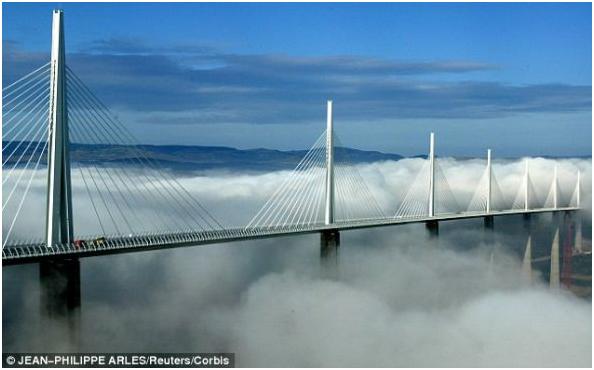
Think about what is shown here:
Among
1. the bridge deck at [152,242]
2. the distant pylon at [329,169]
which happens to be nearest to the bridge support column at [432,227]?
the bridge deck at [152,242]

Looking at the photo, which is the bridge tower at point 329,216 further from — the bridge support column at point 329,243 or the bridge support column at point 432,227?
the bridge support column at point 432,227

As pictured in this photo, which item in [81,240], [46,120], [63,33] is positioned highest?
[63,33]

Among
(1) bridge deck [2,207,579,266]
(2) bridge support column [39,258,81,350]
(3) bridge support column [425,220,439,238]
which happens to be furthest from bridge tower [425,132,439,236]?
(2) bridge support column [39,258,81,350]

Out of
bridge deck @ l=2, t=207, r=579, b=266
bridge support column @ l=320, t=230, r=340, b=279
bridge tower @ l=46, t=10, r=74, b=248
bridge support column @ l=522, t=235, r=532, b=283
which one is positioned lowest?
bridge support column @ l=522, t=235, r=532, b=283

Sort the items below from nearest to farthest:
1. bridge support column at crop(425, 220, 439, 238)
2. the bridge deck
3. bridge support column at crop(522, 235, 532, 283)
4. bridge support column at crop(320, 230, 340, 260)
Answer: the bridge deck
bridge support column at crop(320, 230, 340, 260)
bridge support column at crop(522, 235, 532, 283)
bridge support column at crop(425, 220, 439, 238)

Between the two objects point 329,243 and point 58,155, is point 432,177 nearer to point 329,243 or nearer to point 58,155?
point 329,243

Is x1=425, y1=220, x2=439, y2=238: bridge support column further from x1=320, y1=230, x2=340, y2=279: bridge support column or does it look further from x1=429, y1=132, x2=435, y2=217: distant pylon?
x1=320, y1=230, x2=340, y2=279: bridge support column

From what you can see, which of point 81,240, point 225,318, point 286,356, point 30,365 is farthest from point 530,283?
point 30,365

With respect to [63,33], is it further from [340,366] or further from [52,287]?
[340,366]
